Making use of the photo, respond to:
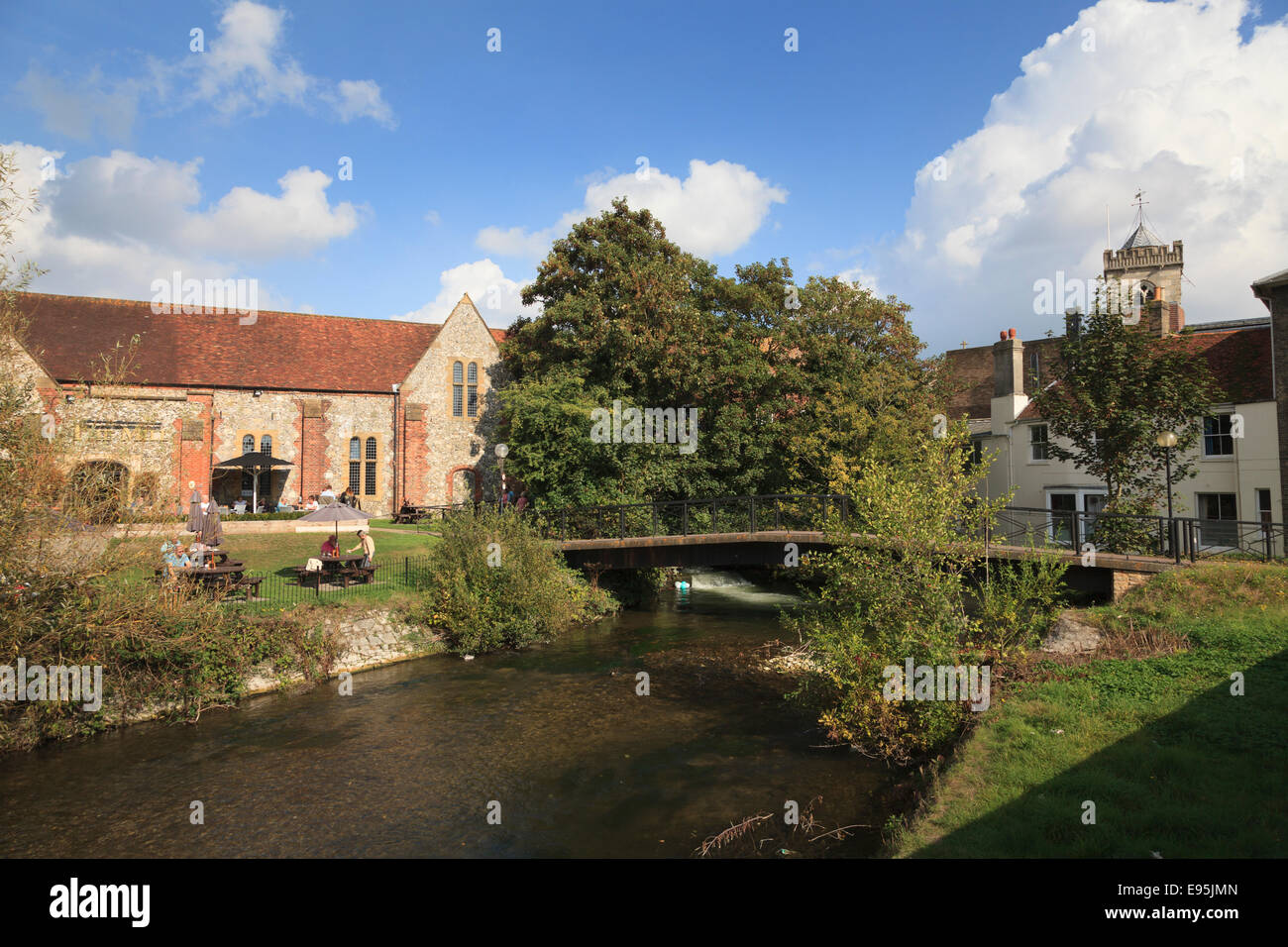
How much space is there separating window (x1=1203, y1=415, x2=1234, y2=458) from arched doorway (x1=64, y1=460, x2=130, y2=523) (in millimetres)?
29335

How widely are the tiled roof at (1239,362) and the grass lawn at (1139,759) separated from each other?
44.9 feet

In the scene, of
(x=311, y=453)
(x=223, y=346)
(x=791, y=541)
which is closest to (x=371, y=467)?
(x=311, y=453)

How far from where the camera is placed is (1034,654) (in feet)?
37.9

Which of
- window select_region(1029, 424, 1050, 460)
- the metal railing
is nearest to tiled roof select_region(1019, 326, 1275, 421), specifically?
the metal railing

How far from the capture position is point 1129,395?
17.2 metres

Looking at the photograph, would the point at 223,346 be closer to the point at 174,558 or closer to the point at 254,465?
the point at 254,465

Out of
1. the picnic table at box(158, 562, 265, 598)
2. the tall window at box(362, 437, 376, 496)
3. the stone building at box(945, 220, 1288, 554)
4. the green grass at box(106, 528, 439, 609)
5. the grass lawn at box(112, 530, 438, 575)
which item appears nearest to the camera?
the picnic table at box(158, 562, 265, 598)

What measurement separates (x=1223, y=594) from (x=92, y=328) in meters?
43.6

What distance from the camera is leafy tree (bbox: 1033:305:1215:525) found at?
16875mm

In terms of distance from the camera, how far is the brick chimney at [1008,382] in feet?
98.6

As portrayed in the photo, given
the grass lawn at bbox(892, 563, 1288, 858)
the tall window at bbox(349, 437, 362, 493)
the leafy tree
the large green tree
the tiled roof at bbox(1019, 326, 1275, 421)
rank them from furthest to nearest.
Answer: the tall window at bbox(349, 437, 362, 493), the large green tree, the tiled roof at bbox(1019, 326, 1275, 421), the leafy tree, the grass lawn at bbox(892, 563, 1288, 858)

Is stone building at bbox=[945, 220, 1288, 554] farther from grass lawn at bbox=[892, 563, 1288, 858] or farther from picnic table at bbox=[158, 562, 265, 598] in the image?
picnic table at bbox=[158, 562, 265, 598]

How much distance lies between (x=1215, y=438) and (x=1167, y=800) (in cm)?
2139
